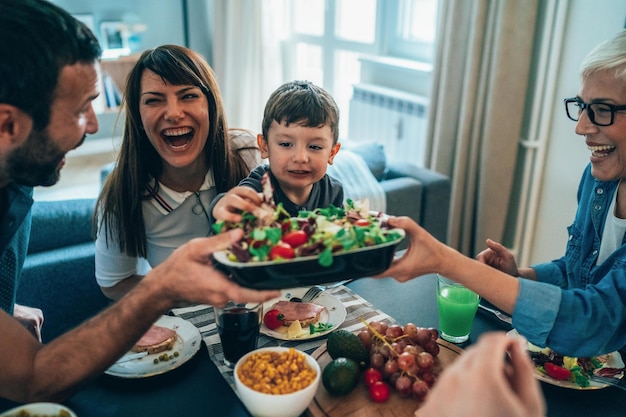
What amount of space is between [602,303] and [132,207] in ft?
4.03

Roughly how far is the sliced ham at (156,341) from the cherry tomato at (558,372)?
0.80 meters

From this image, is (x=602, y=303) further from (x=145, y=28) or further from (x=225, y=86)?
(x=145, y=28)

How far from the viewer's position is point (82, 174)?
16.5 ft

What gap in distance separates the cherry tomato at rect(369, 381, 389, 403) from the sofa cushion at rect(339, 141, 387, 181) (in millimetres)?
1868

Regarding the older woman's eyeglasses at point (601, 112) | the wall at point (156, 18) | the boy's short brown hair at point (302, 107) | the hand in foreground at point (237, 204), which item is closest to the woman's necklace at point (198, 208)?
the boy's short brown hair at point (302, 107)

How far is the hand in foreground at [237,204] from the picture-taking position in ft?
3.69

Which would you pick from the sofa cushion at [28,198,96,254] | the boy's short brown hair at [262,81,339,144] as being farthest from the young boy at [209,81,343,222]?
the sofa cushion at [28,198,96,254]

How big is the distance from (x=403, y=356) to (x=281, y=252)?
333mm

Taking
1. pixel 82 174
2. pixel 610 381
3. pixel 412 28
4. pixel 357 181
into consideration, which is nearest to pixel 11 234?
pixel 610 381

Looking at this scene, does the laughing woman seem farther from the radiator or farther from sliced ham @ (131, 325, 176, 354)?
the radiator

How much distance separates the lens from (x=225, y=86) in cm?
511

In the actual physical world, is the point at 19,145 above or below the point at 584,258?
above

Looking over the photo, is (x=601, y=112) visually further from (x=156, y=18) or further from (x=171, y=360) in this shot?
(x=156, y=18)

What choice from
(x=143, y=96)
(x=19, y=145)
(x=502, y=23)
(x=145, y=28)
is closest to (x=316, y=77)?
(x=145, y=28)
